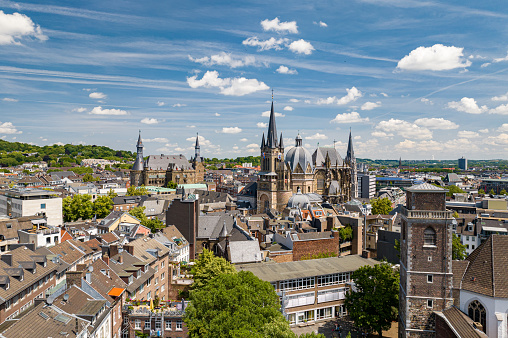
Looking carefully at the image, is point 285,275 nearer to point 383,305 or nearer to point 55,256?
point 383,305

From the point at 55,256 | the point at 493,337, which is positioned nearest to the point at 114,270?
the point at 55,256

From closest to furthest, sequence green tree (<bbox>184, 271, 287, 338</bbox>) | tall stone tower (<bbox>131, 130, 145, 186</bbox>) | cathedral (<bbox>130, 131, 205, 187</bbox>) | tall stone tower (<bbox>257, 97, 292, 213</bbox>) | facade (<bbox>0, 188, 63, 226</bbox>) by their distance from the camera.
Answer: green tree (<bbox>184, 271, 287, 338</bbox>)
facade (<bbox>0, 188, 63, 226</bbox>)
tall stone tower (<bbox>257, 97, 292, 213</bbox>)
tall stone tower (<bbox>131, 130, 145, 186</bbox>)
cathedral (<bbox>130, 131, 205, 187</bbox>)

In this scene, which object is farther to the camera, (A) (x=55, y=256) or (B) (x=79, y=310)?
(A) (x=55, y=256)

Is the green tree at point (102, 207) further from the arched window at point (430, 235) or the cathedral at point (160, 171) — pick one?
the arched window at point (430, 235)

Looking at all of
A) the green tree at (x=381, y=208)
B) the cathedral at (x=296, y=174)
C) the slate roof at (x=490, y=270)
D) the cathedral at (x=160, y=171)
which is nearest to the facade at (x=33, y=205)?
the cathedral at (x=296, y=174)

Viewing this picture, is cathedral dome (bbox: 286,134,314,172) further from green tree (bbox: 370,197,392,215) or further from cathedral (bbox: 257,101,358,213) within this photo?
green tree (bbox: 370,197,392,215)

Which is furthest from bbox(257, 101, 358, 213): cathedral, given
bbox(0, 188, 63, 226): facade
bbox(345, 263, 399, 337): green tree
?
bbox(345, 263, 399, 337): green tree
